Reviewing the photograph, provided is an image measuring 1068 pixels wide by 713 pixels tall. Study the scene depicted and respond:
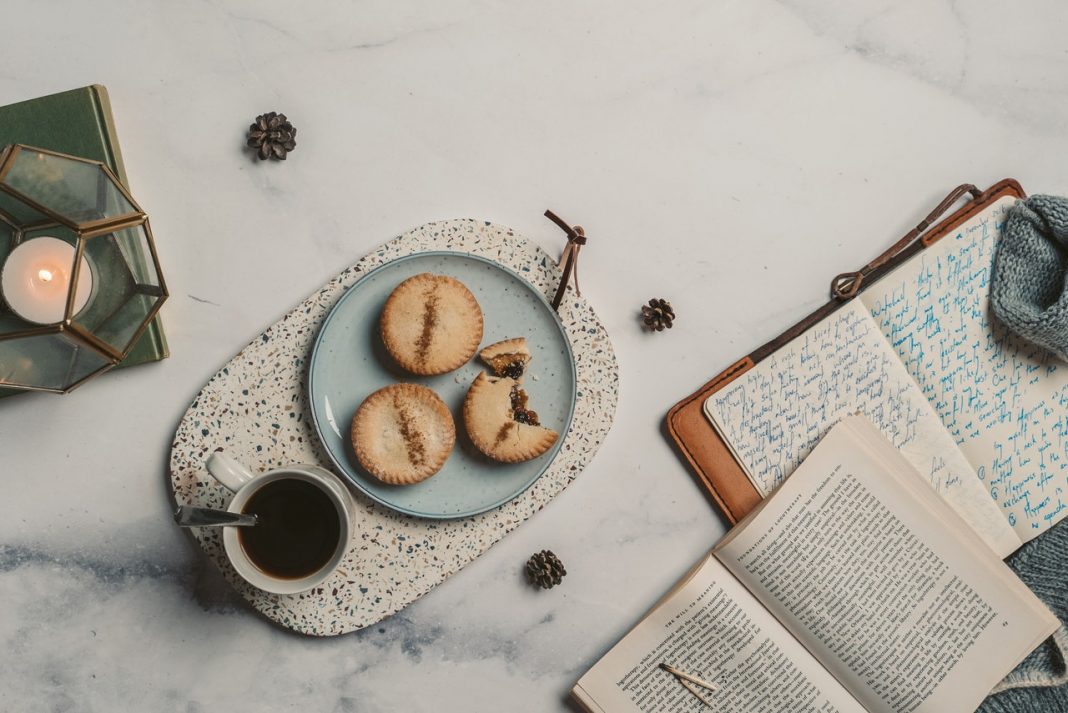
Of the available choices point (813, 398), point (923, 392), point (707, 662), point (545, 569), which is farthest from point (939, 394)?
point (545, 569)

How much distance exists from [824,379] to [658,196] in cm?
35

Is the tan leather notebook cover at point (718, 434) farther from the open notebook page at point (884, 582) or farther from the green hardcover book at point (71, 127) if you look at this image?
the green hardcover book at point (71, 127)

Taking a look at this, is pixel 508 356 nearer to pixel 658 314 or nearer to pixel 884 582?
pixel 658 314

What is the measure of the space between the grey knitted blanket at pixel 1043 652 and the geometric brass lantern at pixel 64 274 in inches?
49.9

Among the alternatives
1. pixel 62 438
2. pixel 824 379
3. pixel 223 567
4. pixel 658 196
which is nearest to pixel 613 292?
pixel 658 196

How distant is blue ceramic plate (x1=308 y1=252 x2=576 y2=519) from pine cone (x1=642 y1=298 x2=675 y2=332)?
5.5 inches

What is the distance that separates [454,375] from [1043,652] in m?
0.97

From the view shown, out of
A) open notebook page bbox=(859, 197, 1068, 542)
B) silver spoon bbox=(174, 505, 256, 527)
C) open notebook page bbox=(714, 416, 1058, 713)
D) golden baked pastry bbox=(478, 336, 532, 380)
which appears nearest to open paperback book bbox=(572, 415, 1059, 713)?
open notebook page bbox=(714, 416, 1058, 713)

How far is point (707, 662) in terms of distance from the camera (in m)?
1.15

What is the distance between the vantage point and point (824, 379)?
1.17 m

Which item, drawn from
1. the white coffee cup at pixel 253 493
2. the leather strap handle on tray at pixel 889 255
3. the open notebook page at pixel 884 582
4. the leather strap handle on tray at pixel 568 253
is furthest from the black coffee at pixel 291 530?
the leather strap handle on tray at pixel 889 255

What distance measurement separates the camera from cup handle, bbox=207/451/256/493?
0.98 metres

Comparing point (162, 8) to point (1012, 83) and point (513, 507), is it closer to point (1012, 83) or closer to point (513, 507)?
point (513, 507)

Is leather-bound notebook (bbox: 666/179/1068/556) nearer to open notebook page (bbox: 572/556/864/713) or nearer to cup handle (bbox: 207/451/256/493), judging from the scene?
open notebook page (bbox: 572/556/864/713)
